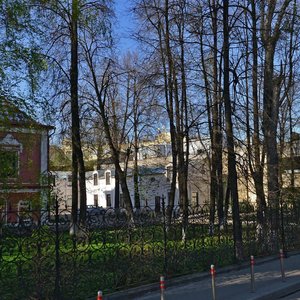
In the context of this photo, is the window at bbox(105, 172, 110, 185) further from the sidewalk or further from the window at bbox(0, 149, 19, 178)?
the window at bbox(0, 149, 19, 178)

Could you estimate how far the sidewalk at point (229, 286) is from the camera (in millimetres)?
9742

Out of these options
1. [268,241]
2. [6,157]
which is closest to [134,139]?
[268,241]

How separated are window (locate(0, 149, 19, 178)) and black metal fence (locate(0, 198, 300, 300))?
86 centimetres

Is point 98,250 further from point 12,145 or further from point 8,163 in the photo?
point 12,145

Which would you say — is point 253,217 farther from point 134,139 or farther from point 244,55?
point 134,139

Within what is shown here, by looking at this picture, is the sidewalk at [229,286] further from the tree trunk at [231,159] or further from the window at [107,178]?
the window at [107,178]

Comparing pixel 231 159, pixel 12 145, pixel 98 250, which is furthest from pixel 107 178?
pixel 12 145

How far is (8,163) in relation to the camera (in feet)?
30.4

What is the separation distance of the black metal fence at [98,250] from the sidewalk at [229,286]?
44cm

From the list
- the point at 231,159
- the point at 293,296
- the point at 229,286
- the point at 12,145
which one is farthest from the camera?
the point at 231,159

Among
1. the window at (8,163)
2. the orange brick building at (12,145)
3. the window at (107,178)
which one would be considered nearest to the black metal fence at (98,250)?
the orange brick building at (12,145)

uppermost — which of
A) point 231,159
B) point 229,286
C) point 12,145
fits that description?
point 231,159

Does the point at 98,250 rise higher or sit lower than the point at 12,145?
lower

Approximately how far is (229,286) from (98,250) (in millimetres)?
3167
